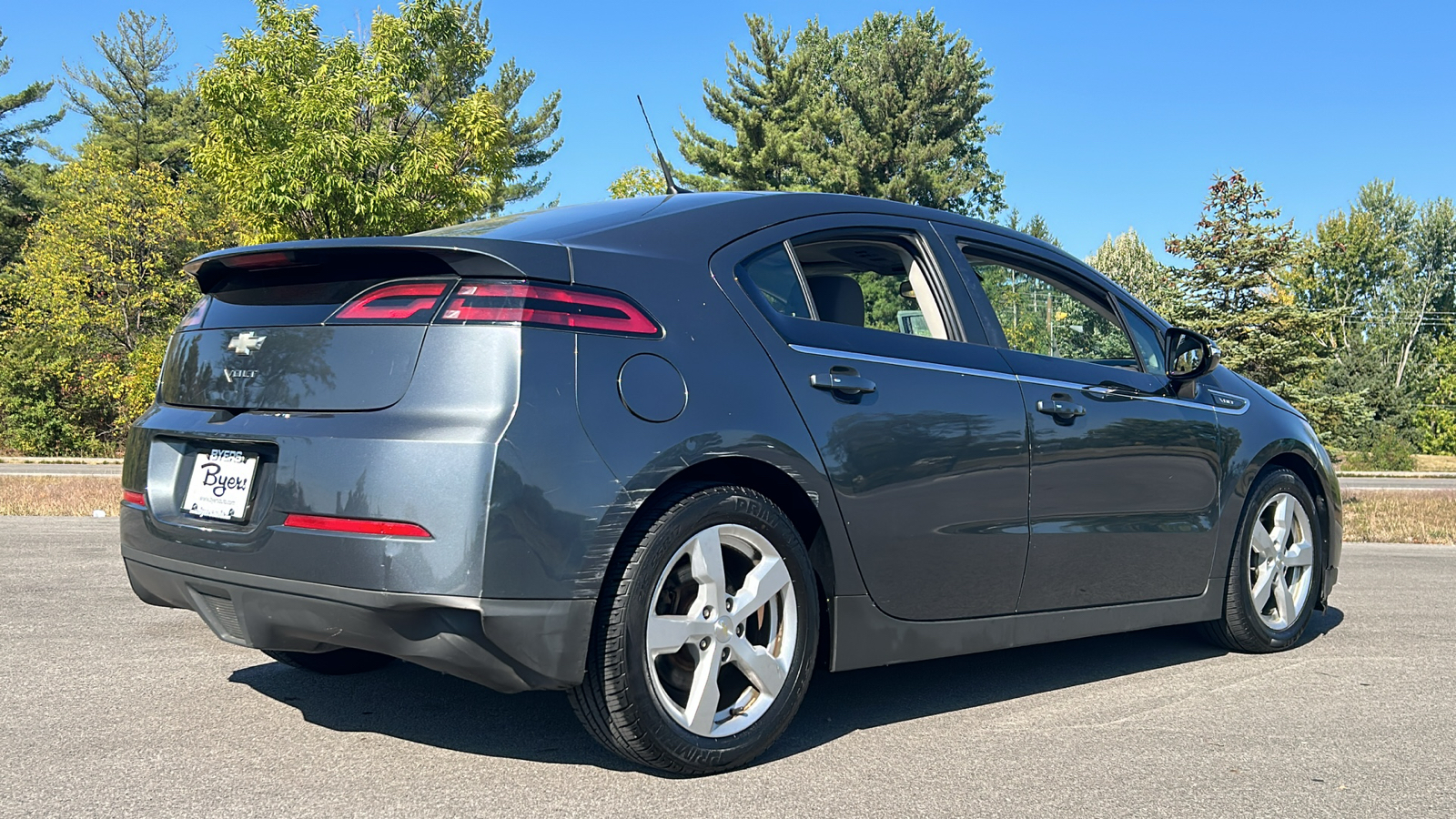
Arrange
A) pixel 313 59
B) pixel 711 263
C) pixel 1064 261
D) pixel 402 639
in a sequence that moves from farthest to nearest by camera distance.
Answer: pixel 313 59 → pixel 1064 261 → pixel 711 263 → pixel 402 639

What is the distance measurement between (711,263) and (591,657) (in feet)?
3.67

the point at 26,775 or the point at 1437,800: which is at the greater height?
the point at 1437,800

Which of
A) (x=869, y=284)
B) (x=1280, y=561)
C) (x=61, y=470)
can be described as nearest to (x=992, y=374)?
(x=869, y=284)

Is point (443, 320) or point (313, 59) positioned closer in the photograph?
point (443, 320)

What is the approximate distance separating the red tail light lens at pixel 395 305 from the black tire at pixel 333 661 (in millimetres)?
1490

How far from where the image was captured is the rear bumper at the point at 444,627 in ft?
8.98

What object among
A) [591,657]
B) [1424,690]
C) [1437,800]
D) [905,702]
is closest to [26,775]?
[591,657]

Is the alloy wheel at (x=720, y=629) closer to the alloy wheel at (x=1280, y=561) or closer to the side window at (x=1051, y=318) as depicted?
the side window at (x=1051, y=318)

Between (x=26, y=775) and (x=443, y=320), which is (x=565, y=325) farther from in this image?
(x=26, y=775)

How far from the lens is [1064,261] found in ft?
15.3

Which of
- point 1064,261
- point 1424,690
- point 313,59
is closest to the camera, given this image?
point 1424,690

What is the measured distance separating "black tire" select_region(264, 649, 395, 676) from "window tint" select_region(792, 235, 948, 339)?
1.94m

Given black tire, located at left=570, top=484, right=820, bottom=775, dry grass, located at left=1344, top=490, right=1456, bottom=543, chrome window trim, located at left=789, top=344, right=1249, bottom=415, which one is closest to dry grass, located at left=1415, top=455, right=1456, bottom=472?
dry grass, located at left=1344, top=490, right=1456, bottom=543

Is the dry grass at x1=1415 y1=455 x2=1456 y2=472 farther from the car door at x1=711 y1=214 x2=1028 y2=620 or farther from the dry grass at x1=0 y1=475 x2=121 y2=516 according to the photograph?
the car door at x1=711 y1=214 x2=1028 y2=620
